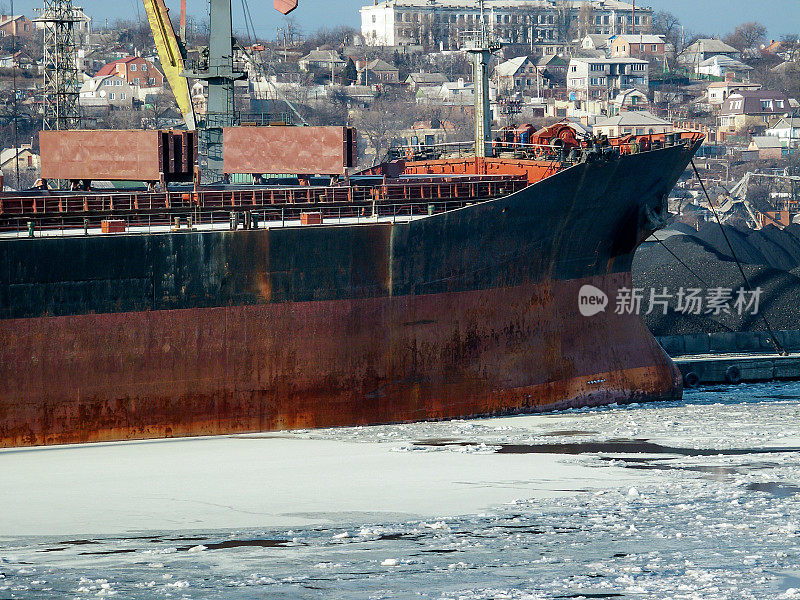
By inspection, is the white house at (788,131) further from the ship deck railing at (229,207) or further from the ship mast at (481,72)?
the ship deck railing at (229,207)

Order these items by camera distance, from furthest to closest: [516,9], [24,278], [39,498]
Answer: [516,9], [24,278], [39,498]

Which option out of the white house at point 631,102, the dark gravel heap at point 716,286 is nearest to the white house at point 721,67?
the white house at point 631,102

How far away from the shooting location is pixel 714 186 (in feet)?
298

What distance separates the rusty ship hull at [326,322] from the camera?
1822 centimetres

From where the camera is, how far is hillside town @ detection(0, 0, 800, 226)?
351 ft

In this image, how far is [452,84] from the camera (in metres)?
134

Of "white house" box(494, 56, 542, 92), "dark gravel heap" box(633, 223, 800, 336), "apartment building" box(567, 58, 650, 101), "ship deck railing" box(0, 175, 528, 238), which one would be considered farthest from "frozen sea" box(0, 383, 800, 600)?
"white house" box(494, 56, 542, 92)

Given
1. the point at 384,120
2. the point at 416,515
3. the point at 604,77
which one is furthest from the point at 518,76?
the point at 416,515

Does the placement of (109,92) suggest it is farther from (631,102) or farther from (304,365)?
(304,365)

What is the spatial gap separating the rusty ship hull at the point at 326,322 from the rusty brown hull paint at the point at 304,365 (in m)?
0.03

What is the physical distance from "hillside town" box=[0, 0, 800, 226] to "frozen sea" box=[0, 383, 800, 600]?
64.9 meters

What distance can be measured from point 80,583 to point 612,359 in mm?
14295

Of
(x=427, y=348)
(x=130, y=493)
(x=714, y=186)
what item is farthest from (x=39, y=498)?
(x=714, y=186)

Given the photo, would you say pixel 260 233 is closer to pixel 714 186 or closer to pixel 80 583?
pixel 80 583
